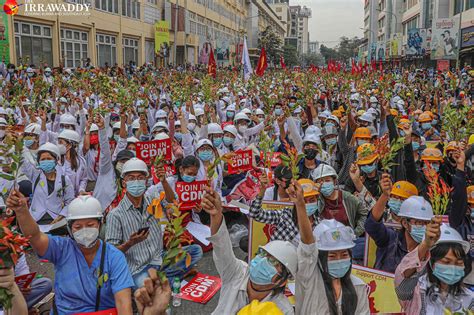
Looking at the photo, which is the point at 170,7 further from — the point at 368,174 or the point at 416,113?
the point at 368,174

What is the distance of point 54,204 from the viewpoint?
6297 mm

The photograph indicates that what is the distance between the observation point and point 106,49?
100 feet

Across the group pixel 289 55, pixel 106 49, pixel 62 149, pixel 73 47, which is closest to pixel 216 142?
pixel 62 149

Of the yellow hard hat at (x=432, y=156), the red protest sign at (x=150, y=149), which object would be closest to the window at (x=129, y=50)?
the red protest sign at (x=150, y=149)

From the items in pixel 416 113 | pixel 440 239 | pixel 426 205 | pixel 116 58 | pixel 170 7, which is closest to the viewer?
pixel 440 239

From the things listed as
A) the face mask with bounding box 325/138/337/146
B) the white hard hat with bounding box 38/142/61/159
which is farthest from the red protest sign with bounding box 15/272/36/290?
the face mask with bounding box 325/138/337/146

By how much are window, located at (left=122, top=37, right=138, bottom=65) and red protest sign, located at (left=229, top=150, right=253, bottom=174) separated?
89.2ft

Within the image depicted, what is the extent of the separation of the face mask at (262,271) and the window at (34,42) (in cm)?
2036

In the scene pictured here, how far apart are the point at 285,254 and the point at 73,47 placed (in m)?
25.7

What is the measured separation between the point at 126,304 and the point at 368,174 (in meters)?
3.45

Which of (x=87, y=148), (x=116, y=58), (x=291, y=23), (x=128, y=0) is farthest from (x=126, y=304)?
(x=291, y=23)

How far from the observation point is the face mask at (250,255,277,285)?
3.17 m

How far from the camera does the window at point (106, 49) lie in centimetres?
2947

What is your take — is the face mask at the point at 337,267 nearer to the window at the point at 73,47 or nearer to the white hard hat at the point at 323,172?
the white hard hat at the point at 323,172
